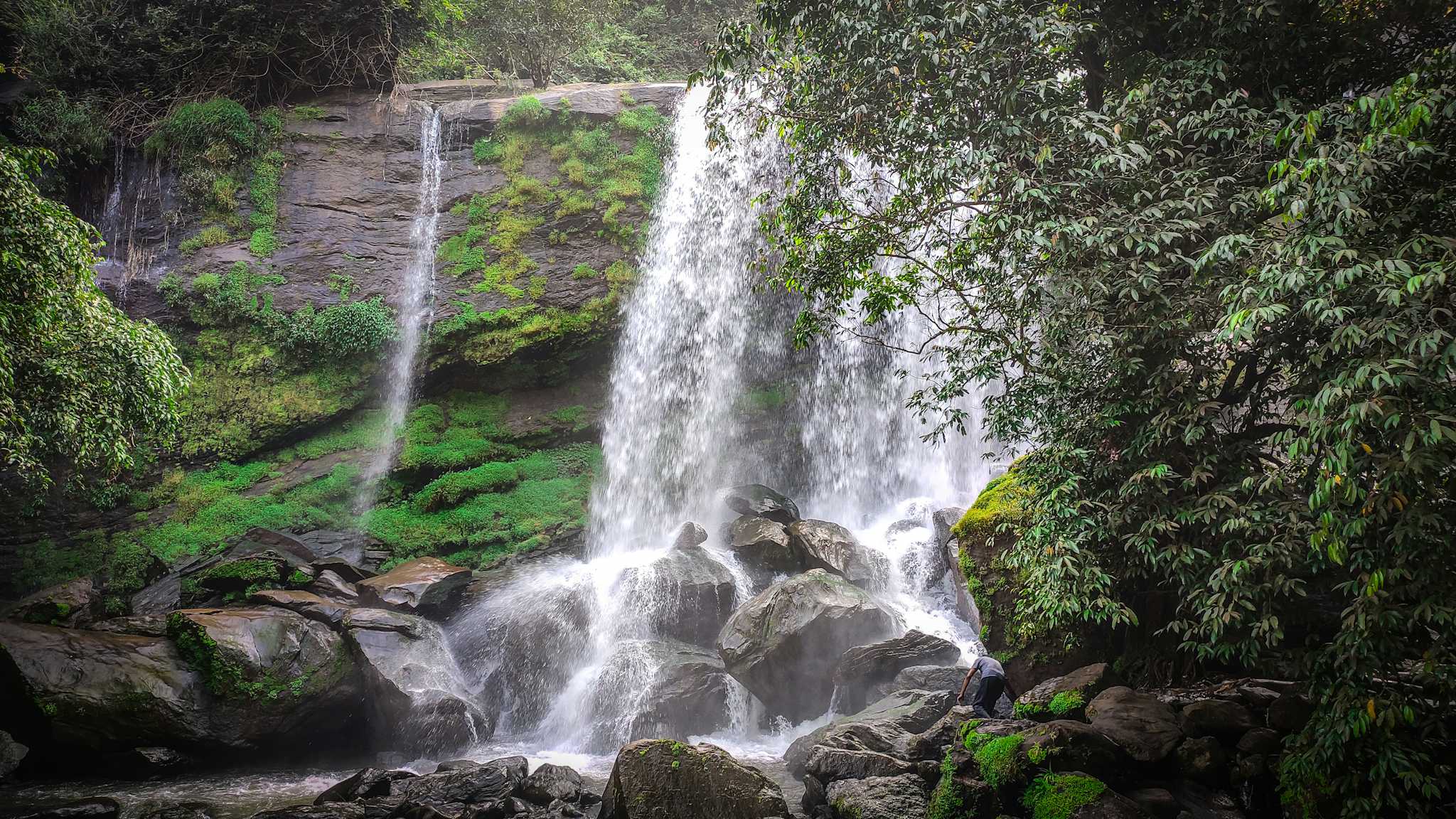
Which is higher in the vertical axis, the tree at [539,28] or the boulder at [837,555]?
the tree at [539,28]

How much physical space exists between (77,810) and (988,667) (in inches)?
Result: 374

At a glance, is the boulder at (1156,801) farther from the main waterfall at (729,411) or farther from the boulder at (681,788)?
the main waterfall at (729,411)

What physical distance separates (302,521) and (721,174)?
12.7m

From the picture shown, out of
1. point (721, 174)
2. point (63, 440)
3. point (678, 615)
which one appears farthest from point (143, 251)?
point (678, 615)

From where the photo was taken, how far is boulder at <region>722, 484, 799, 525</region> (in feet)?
52.3

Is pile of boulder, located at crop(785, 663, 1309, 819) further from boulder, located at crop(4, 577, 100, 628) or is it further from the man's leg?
boulder, located at crop(4, 577, 100, 628)

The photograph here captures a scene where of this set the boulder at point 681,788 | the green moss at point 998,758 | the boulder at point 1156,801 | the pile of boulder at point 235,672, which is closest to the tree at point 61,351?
the pile of boulder at point 235,672

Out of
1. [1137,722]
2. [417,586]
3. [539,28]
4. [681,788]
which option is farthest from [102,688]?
[539,28]

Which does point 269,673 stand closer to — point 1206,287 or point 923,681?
point 923,681

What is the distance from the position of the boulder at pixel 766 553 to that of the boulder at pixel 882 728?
3980mm

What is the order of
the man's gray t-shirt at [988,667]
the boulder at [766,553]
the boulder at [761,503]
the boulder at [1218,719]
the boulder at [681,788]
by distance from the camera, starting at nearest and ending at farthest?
the boulder at [1218,719] → the boulder at [681,788] → the man's gray t-shirt at [988,667] → the boulder at [766,553] → the boulder at [761,503]

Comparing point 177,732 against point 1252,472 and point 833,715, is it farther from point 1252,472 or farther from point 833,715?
point 1252,472

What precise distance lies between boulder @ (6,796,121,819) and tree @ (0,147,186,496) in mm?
4481

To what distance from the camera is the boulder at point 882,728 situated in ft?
28.6
